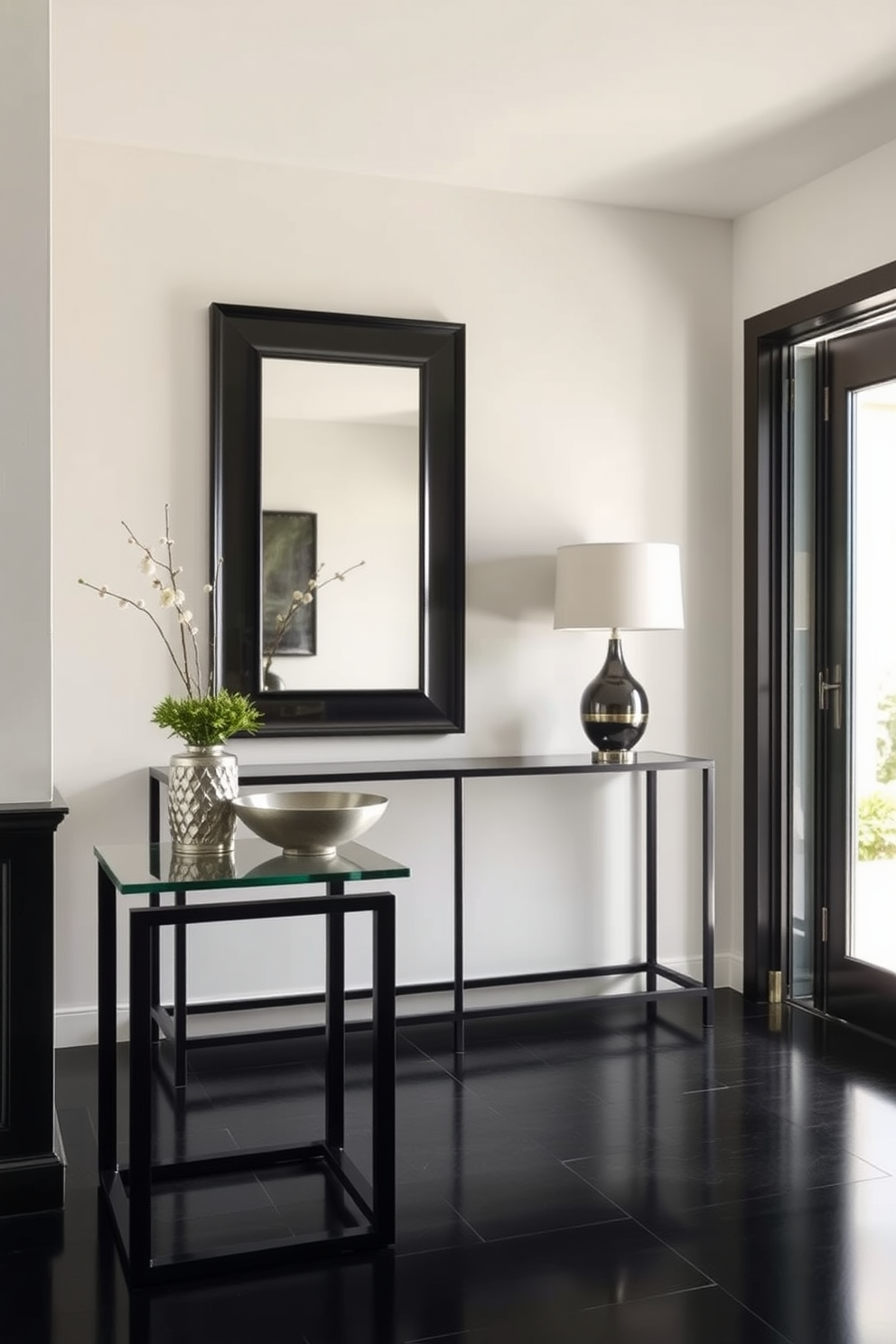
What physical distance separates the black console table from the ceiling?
188 cm

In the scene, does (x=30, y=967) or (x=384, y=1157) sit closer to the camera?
(x=384, y=1157)

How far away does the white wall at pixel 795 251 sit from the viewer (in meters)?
3.89

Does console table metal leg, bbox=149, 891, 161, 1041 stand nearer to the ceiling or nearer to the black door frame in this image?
the black door frame

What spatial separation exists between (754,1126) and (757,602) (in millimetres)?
1833

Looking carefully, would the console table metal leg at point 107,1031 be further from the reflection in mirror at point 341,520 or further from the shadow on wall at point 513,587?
the shadow on wall at point 513,587

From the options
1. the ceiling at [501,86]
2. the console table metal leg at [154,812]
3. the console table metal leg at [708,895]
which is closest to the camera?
the ceiling at [501,86]

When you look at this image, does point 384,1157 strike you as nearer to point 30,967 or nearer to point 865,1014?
point 30,967

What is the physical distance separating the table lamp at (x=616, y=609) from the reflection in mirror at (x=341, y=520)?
513mm

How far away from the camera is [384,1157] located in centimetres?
253

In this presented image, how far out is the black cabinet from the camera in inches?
110

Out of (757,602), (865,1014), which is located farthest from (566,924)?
(757,602)

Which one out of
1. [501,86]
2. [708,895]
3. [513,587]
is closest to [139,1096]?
[708,895]

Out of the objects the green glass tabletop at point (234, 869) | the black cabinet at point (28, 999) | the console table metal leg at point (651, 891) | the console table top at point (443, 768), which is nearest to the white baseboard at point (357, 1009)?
the console table metal leg at point (651, 891)

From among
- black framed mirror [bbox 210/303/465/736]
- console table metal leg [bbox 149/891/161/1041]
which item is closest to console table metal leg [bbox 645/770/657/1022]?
black framed mirror [bbox 210/303/465/736]
